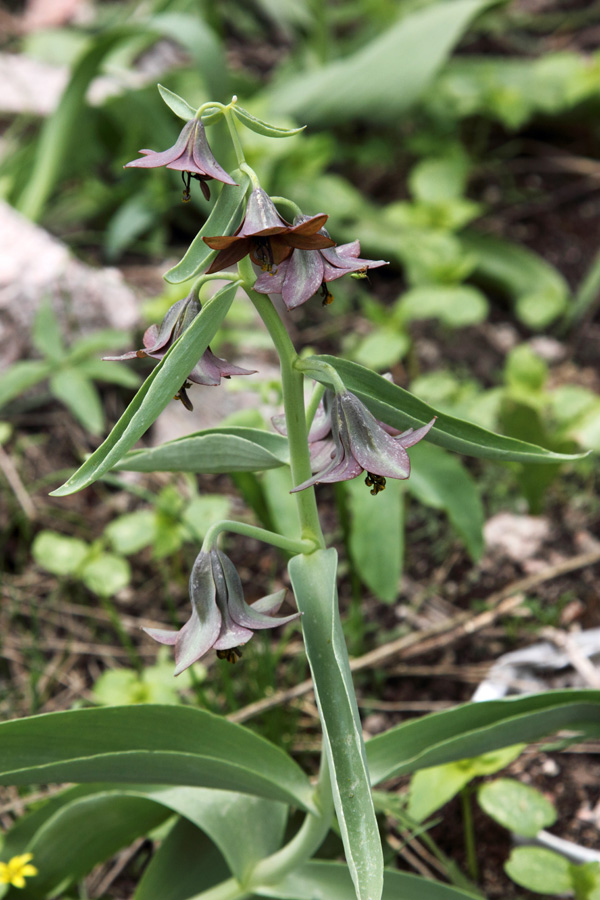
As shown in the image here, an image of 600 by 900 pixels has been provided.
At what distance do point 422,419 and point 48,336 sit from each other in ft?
4.28

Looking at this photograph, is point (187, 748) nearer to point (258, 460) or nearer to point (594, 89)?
point (258, 460)

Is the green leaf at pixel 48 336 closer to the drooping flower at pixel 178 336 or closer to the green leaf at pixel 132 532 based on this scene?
the green leaf at pixel 132 532

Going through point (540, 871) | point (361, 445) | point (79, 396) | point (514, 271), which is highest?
point (361, 445)

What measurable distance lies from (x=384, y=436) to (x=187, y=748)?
46 cm

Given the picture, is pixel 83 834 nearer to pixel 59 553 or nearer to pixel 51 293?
pixel 59 553

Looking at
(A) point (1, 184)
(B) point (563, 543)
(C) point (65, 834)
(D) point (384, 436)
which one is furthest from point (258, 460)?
(A) point (1, 184)

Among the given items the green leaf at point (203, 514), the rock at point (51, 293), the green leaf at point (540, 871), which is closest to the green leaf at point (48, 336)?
the rock at point (51, 293)

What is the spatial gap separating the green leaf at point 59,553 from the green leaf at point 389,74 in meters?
1.70

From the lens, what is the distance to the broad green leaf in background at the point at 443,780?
116 centimetres

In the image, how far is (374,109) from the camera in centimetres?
264

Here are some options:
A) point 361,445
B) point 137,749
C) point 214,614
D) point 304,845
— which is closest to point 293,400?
point 361,445

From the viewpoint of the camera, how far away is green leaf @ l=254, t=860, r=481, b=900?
3.47 ft

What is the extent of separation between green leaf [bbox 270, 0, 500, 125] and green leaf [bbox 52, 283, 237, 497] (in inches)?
81.4

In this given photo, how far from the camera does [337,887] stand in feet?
3.62
